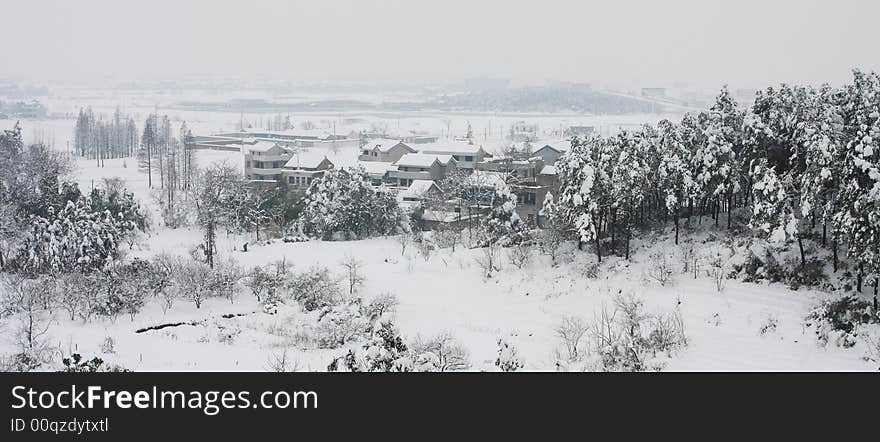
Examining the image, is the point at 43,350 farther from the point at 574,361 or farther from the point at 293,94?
the point at 293,94

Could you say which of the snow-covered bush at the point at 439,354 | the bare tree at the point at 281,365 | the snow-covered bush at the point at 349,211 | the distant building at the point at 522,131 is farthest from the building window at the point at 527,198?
the distant building at the point at 522,131

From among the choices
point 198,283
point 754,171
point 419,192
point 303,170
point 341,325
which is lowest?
point 341,325

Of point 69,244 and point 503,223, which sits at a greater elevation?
point 503,223

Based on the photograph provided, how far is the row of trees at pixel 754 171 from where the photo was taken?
1692cm

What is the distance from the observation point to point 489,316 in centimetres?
2012

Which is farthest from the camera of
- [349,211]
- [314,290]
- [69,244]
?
[349,211]

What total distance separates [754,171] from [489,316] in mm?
8031

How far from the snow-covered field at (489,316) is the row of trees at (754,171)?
1.39m

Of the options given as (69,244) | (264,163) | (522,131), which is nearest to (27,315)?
(69,244)

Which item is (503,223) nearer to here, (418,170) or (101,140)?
(418,170)

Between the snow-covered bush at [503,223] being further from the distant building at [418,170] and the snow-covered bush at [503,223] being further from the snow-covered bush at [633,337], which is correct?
the distant building at [418,170]

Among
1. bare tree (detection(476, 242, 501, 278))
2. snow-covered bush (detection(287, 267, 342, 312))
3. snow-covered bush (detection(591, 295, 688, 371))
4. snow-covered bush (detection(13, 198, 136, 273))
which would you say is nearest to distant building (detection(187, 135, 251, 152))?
snow-covered bush (detection(13, 198, 136, 273))

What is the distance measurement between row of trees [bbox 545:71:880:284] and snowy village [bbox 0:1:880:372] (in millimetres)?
69
